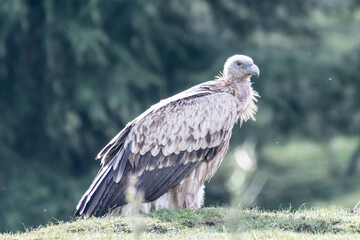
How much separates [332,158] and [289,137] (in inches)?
81.2

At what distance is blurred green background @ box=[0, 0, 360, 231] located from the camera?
18.0m

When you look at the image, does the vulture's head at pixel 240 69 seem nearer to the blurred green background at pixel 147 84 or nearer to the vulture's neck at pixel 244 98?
the vulture's neck at pixel 244 98

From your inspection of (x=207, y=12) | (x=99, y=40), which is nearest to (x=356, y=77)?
(x=207, y=12)

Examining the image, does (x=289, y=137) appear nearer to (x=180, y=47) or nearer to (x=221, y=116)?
(x=180, y=47)

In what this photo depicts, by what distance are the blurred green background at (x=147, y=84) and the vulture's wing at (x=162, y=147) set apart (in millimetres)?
7182

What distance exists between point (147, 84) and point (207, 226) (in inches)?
418

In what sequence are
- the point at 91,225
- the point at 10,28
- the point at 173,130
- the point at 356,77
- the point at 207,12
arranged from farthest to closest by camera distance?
the point at 207,12
the point at 356,77
the point at 10,28
the point at 173,130
the point at 91,225

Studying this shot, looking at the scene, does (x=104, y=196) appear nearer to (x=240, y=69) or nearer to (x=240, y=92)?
(x=240, y=92)

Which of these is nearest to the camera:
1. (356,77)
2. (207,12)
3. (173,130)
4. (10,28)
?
(173,130)

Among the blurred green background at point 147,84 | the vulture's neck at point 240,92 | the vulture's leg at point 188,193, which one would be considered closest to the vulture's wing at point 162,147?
the vulture's leg at point 188,193

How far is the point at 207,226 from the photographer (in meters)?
8.27

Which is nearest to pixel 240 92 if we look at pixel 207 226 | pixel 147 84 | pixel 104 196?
pixel 104 196

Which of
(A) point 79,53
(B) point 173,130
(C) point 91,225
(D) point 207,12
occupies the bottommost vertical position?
(C) point 91,225

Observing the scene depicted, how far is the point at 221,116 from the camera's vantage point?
32.6ft
